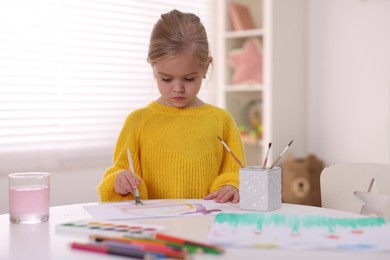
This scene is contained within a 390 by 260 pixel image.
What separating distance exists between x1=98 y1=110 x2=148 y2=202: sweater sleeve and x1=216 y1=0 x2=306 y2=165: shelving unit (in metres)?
1.67

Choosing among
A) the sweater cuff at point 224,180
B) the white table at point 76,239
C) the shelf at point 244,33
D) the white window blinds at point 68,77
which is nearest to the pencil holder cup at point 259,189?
the white table at point 76,239

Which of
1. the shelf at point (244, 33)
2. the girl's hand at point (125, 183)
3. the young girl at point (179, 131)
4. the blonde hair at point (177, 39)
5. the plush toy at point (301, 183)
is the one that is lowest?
the plush toy at point (301, 183)

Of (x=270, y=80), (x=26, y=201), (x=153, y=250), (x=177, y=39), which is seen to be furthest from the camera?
(x=270, y=80)

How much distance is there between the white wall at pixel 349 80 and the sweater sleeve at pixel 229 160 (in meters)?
1.61

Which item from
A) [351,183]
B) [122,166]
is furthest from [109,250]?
[351,183]

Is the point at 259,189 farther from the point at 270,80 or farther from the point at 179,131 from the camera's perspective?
the point at 270,80

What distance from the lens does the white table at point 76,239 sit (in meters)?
0.77

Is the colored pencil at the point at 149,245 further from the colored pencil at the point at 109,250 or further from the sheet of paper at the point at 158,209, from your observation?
the sheet of paper at the point at 158,209

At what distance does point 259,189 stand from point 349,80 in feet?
6.82

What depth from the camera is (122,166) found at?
1.37 metres

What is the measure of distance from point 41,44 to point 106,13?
392mm

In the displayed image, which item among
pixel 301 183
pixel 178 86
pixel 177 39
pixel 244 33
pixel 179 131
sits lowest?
pixel 301 183

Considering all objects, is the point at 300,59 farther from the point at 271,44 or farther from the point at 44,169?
the point at 44,169

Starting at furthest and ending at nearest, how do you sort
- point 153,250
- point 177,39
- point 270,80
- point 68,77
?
Answer: 1. point 270,80
2. point 68,77
3. point 177,39
4. point 153,250
